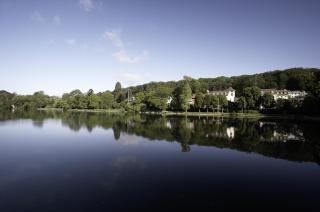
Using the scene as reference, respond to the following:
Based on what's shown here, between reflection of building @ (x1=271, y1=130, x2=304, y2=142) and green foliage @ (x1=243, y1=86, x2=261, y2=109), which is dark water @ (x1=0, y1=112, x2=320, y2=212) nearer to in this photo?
reflection of building @ (x1=271, y1=130, x2=304, y2=142)

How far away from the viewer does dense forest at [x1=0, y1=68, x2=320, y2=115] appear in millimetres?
74312

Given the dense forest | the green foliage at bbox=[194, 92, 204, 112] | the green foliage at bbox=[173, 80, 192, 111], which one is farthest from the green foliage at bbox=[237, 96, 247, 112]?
the green foliage at bbox=[173, 80, 192, 111]

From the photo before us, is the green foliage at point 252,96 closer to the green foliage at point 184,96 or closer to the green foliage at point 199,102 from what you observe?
the green foliage at point 199,102

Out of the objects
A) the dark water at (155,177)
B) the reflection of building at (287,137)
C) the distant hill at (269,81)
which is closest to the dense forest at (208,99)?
the distant hill at (269,81)

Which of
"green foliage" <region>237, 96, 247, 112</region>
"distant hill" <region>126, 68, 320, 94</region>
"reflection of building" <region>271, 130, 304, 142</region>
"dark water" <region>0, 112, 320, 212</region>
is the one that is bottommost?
"dark water" <region>0, 112, 320, 212</region>

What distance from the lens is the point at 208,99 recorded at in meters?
89.2

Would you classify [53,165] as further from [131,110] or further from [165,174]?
[131,110]

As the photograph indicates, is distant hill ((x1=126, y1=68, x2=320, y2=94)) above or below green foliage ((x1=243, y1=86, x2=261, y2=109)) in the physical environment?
above

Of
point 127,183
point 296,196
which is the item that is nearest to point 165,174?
point 127,183

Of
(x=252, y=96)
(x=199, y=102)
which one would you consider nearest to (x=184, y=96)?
(x=199, y=102)

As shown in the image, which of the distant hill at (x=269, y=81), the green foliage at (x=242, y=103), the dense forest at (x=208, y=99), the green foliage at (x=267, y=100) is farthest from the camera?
the distant hill at (x=269, y=81)

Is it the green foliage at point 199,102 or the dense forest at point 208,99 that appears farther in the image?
the green foliage at point 199,102

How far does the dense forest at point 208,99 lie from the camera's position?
2926 inches

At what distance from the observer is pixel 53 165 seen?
1791cm
